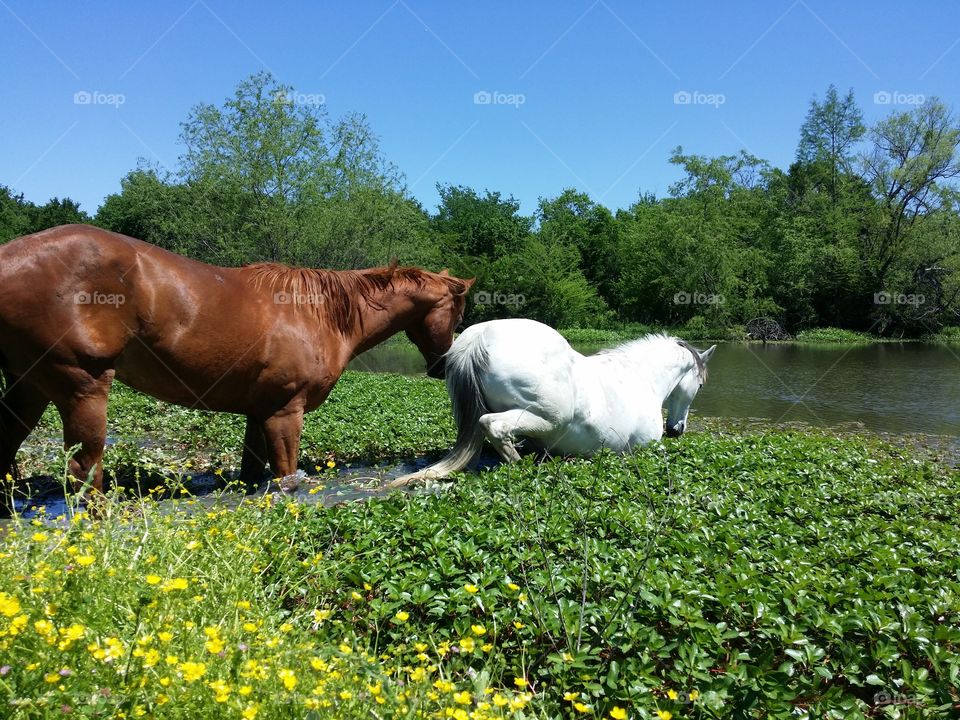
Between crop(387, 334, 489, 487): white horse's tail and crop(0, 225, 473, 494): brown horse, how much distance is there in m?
0.43

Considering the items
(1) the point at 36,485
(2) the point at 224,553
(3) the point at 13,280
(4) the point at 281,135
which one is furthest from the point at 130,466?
(4) the point at 281,135

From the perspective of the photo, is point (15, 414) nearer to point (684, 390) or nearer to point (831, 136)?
point (684, 390)

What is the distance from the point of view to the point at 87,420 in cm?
439

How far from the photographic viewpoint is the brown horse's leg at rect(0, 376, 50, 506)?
4754 millimetres

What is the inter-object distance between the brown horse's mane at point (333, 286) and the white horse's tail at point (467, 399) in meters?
0.78

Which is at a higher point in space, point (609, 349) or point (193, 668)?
point (609, 349)

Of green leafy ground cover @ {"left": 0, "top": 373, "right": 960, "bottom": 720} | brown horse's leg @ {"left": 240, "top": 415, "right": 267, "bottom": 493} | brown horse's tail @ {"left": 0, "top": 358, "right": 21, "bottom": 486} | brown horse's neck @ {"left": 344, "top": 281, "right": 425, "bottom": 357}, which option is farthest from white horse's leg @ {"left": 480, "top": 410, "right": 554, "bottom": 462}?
brown horse's tail @ {"left": 0, "top": 358, "right": 21, "bottom": 486}

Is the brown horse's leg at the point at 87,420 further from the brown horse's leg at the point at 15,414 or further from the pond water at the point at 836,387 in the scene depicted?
the pond water at the point at 836,387

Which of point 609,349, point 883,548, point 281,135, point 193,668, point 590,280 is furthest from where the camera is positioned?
point 590,280

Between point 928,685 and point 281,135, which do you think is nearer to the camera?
point 928,685

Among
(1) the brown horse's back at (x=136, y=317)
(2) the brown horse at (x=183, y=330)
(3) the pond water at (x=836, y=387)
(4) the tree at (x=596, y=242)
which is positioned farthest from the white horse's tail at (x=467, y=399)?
(4) the tree at (x=596, y=242)

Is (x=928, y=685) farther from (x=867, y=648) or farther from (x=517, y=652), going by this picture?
(x=517, y=652)

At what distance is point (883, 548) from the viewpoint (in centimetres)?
366

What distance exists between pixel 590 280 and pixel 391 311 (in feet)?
166
